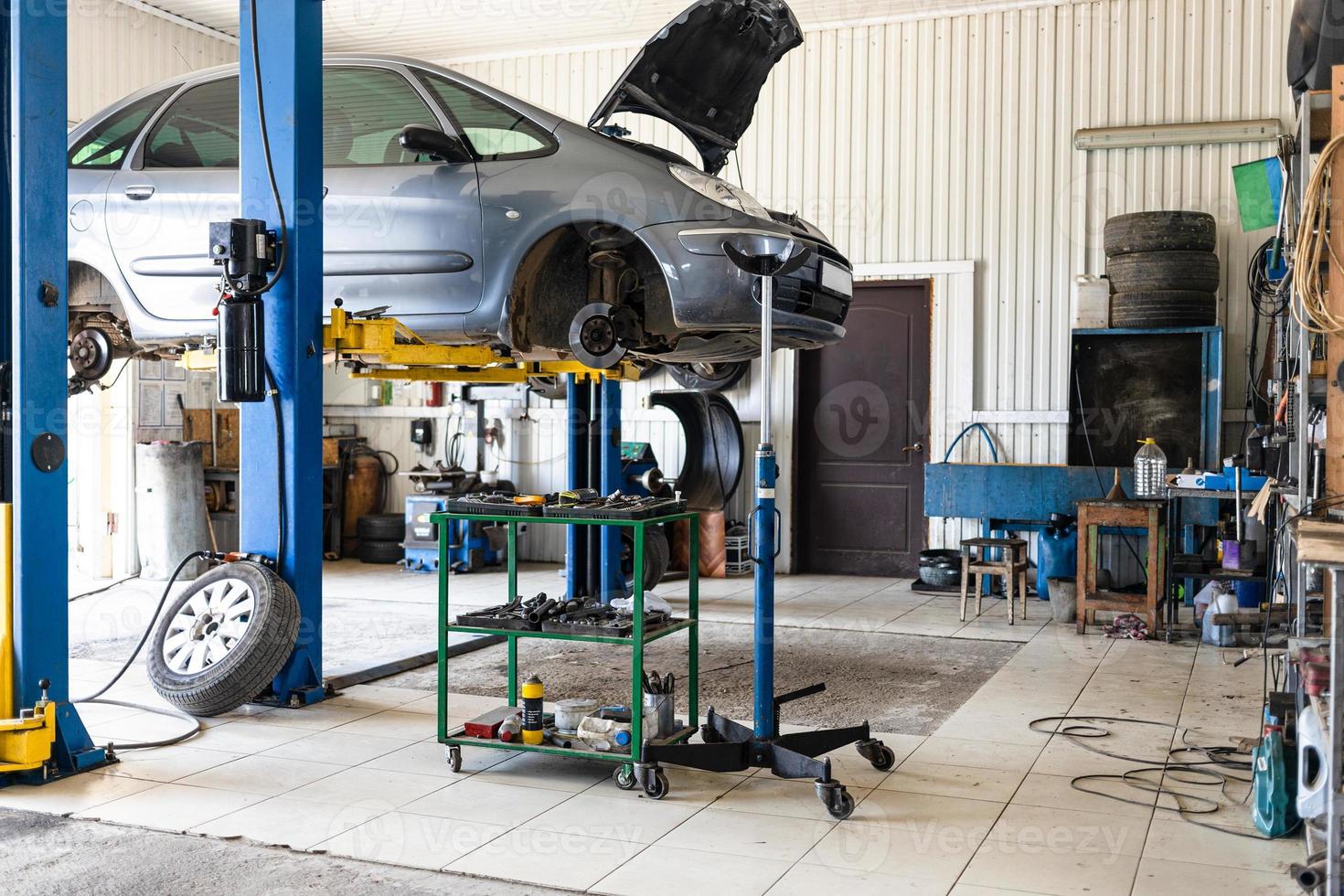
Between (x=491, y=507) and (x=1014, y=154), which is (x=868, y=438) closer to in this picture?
(x=1014, y=154)

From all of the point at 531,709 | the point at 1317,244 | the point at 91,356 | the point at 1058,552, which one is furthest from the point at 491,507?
the point at 1058,552

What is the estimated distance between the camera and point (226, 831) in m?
2.99

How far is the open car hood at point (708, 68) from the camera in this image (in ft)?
16.8

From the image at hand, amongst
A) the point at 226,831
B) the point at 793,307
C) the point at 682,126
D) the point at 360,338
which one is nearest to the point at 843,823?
the point at 226,831

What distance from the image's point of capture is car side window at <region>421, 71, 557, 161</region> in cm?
487

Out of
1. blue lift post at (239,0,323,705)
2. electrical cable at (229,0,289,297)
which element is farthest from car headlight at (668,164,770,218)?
electrical cable at (229,0,289,297)

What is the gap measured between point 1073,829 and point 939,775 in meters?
0.54

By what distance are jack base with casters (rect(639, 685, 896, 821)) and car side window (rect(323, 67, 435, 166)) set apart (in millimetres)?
2778

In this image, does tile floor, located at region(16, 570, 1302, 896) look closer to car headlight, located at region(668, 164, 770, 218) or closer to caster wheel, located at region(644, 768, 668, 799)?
caster wheel, located at region(644, 768, 668, 799)

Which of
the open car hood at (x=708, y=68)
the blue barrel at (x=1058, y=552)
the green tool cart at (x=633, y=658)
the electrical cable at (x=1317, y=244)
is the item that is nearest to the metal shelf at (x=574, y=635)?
the green tool cart at (x=633, y=658)

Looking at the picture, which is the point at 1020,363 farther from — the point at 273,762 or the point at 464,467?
the point at 273,762

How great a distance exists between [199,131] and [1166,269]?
537cm

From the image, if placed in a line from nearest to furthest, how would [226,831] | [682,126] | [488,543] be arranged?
[226,831] → [682,126] → [488,543]

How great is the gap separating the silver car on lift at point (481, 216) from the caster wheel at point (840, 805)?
2.06m
